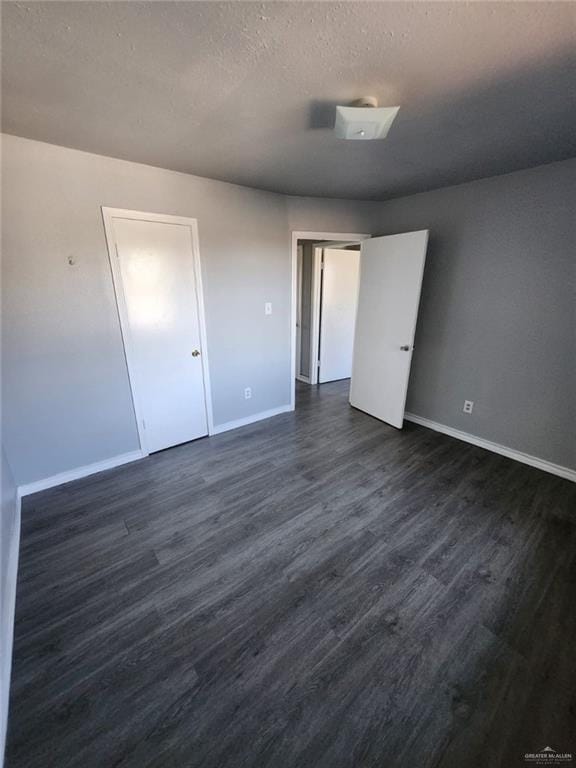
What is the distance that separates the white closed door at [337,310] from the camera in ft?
13.9

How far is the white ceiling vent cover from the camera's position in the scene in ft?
4.50

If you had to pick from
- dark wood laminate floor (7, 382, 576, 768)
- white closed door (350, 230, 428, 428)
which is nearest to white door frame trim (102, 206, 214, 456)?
dark wood laminate floor (7, 382, 576, 768)

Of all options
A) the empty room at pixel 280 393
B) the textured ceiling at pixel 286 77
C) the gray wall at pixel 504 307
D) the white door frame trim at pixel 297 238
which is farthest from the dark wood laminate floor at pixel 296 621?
the textured ceiling at pixel 286 77

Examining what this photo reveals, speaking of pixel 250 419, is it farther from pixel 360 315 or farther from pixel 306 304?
pixel 306 304

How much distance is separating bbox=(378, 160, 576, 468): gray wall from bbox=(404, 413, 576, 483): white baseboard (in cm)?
5

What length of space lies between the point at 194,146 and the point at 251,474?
92.9 inches

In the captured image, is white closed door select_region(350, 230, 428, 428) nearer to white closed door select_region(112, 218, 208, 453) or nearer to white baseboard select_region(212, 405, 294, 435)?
white baseboard select_region(212, 405, 294, 435)

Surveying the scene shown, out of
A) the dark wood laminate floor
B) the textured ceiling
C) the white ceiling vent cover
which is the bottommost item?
the dark wood laminate floor

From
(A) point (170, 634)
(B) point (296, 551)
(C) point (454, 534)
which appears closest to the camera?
(A) point (170, 634)

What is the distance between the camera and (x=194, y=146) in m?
1.91

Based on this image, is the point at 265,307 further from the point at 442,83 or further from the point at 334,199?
the point at 442,83

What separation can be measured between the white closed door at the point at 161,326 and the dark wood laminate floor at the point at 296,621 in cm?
60

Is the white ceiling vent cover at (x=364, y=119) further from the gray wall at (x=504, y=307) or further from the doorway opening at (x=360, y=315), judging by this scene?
the gray wall at (x=504, y=307)

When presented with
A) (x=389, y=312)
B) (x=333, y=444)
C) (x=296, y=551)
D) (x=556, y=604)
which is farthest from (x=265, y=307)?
(x=556, y=604)
